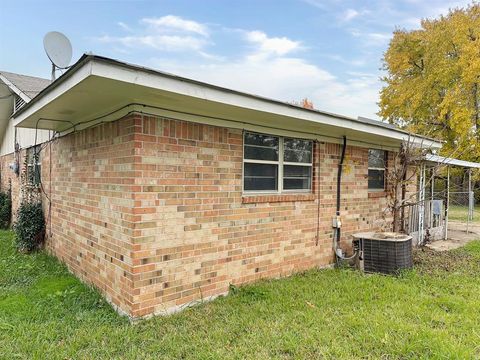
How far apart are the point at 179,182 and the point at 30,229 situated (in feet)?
16.8

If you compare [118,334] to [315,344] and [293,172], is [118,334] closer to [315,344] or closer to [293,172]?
[315,344]

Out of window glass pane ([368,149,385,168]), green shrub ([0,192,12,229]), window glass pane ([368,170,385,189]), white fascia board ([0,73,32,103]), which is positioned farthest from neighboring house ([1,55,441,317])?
green shrub ([0,192,12,229])

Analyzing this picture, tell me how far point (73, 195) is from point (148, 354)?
347 centimetres

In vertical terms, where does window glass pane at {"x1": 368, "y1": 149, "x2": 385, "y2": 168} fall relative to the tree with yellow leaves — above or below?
below

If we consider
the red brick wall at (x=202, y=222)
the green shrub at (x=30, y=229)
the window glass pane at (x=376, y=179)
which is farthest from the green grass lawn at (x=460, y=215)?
the green shrub at (x=30, y=229)

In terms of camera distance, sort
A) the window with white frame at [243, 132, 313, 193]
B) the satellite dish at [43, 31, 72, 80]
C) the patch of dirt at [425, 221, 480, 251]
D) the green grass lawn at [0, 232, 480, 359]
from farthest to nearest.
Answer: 1. the patch of dirt at [425, 221, 480, 251]
2. the satellite dish at [43, 31, 72, 80]
3. the window with white frame at [243, 132, 313, 193]
4. the green grass lawn at [0, 232, 480, 359]

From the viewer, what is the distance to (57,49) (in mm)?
6637

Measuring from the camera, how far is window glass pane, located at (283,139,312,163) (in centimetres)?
558

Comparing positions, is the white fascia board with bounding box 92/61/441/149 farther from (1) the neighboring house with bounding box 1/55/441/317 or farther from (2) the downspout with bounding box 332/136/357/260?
(2) the downspout with bounding box 332/136/357/260

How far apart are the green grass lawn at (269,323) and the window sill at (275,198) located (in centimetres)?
128

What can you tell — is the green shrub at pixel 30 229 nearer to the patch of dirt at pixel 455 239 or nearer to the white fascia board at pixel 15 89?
the white fascia board at pixel 15 89

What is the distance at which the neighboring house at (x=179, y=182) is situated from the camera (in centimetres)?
376

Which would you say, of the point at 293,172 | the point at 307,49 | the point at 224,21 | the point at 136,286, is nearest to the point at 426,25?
the point at 307,49

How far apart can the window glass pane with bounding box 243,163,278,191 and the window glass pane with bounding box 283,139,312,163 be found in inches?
15.0
